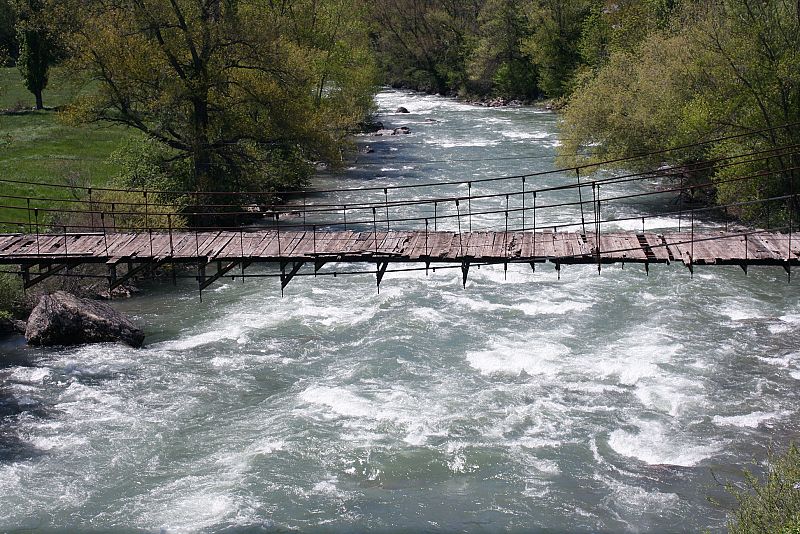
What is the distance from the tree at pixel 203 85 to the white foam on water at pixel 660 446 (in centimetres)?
1908

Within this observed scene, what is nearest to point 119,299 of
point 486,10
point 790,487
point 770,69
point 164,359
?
point 164,359

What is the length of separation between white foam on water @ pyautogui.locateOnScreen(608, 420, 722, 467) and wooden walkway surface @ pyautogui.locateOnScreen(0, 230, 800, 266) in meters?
3.48

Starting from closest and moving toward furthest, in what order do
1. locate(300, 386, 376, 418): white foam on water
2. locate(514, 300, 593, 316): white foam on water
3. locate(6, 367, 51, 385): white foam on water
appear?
1. locate(300, 386, 376, 418): white foam on water
2. locate(6, 367, 51, 385): white foam on water
3. locate(514, 300, 593, 316): white foam on water

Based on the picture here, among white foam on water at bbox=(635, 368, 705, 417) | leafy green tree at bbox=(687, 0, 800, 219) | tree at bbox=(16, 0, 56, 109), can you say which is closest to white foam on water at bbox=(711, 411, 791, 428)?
white foam on water at bbox=(635, 368, 705, 417)

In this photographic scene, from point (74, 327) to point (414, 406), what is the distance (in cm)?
970

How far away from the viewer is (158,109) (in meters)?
31.9

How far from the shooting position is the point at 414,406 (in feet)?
64.0

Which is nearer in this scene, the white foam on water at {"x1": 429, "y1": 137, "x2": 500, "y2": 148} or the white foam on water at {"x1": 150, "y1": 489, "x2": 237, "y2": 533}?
the white foam on water at {"x1": 150, "y1": 489, "x2": 237, "y2": 533}

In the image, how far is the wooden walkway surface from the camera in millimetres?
18141

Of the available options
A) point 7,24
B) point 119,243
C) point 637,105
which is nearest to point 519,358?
point 119,243

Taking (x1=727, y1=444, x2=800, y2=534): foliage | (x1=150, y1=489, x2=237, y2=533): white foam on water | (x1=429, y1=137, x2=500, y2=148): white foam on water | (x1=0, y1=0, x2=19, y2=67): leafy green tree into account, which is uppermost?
(x1=0, y1=0, x2=19, y2=67): leafy green tree

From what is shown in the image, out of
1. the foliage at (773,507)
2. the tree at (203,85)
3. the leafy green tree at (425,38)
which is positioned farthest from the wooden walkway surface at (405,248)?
the leafy green tree at (425,38)

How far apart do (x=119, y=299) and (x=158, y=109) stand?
815 cm

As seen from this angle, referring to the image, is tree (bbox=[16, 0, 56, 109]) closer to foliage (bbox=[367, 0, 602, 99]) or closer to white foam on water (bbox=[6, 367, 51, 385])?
white foam on water (bbox=[6, 367, 51, 385])
